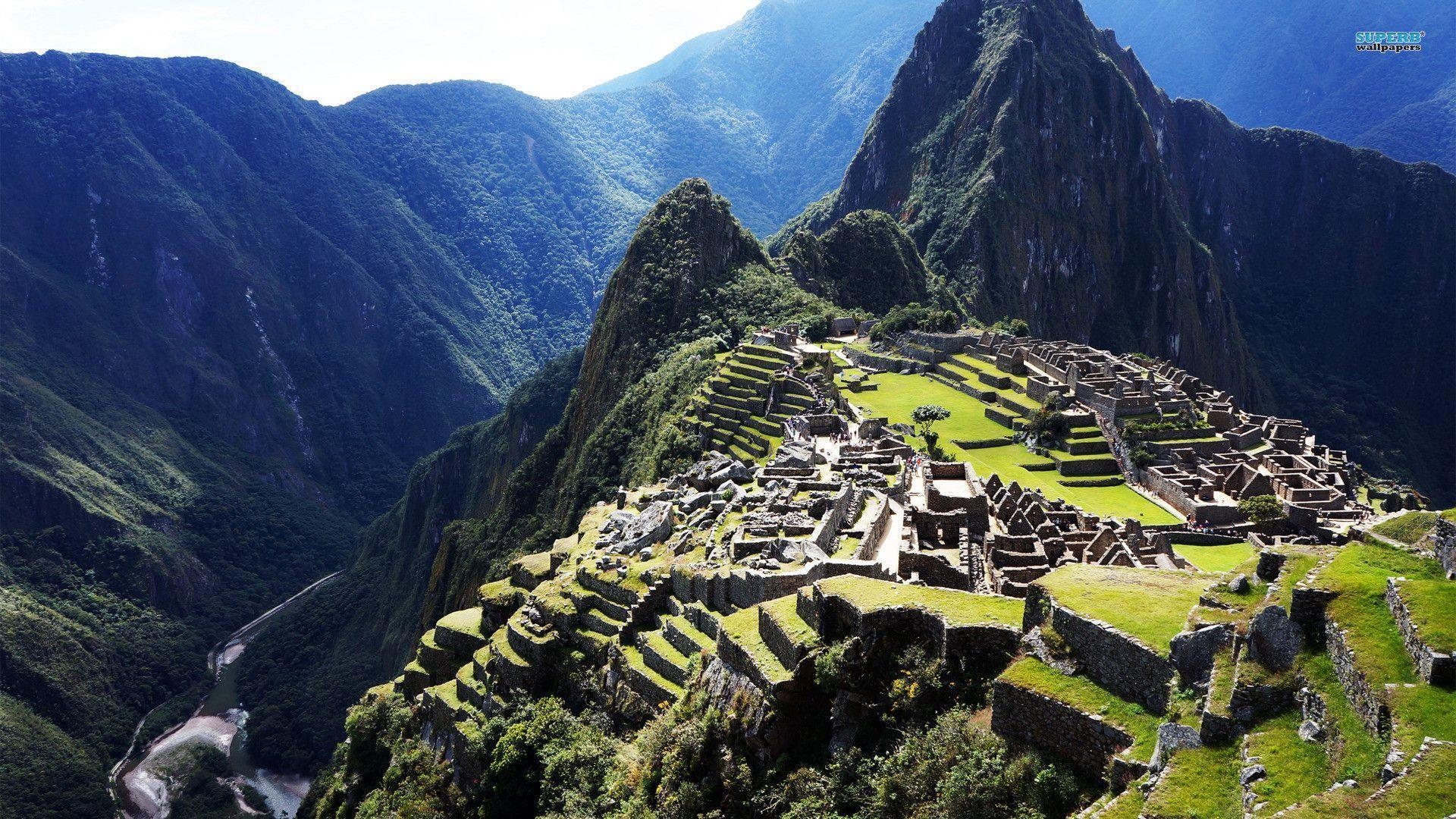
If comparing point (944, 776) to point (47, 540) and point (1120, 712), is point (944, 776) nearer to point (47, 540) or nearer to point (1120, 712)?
point (1120, 712)

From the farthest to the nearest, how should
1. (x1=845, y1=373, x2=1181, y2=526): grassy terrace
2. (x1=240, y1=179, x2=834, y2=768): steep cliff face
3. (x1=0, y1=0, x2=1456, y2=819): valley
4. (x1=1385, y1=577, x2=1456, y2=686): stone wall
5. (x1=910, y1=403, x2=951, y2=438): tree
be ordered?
(x1=240, y1=179, x2=834, y2=768): steep cliff face → (x1=910, y1=403, x2=951, y2=438): tree → (x1=845, y1=373, x2=1181, y2=526): grassy terrace → (x1=0, y1=0, x2=1456, y2=819): valley → (x1=1385, y1=577, x2=1456, y2=686): stone wall

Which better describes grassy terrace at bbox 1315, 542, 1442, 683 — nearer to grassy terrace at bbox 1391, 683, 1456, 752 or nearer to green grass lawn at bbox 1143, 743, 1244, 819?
grassy terrace at bbox 1391, 683, 1456, 752

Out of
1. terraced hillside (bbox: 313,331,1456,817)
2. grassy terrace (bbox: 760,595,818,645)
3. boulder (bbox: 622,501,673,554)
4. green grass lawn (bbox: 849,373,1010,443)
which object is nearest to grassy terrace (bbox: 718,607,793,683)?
terraced hillside (bbox: 313,331,1456,817)

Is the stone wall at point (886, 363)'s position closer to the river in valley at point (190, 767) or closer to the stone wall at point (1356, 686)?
the river in valley at point (190, 767)

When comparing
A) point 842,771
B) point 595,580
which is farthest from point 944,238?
point 842,771

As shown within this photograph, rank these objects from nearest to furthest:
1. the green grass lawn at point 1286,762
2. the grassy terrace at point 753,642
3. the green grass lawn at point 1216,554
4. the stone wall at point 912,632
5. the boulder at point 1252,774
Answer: the green grass lawn at point 1286,762 < the boulder at point 1252,774 < the stone wall at point 912,632 < the grassy terrace at point 753,642 < the green grass lawn at point 1216,554

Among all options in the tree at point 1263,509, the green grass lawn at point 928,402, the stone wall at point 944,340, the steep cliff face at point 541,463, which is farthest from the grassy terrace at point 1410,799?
the stone wall at point 944,340

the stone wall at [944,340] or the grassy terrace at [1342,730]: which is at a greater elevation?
the stone wall at [944,340]
